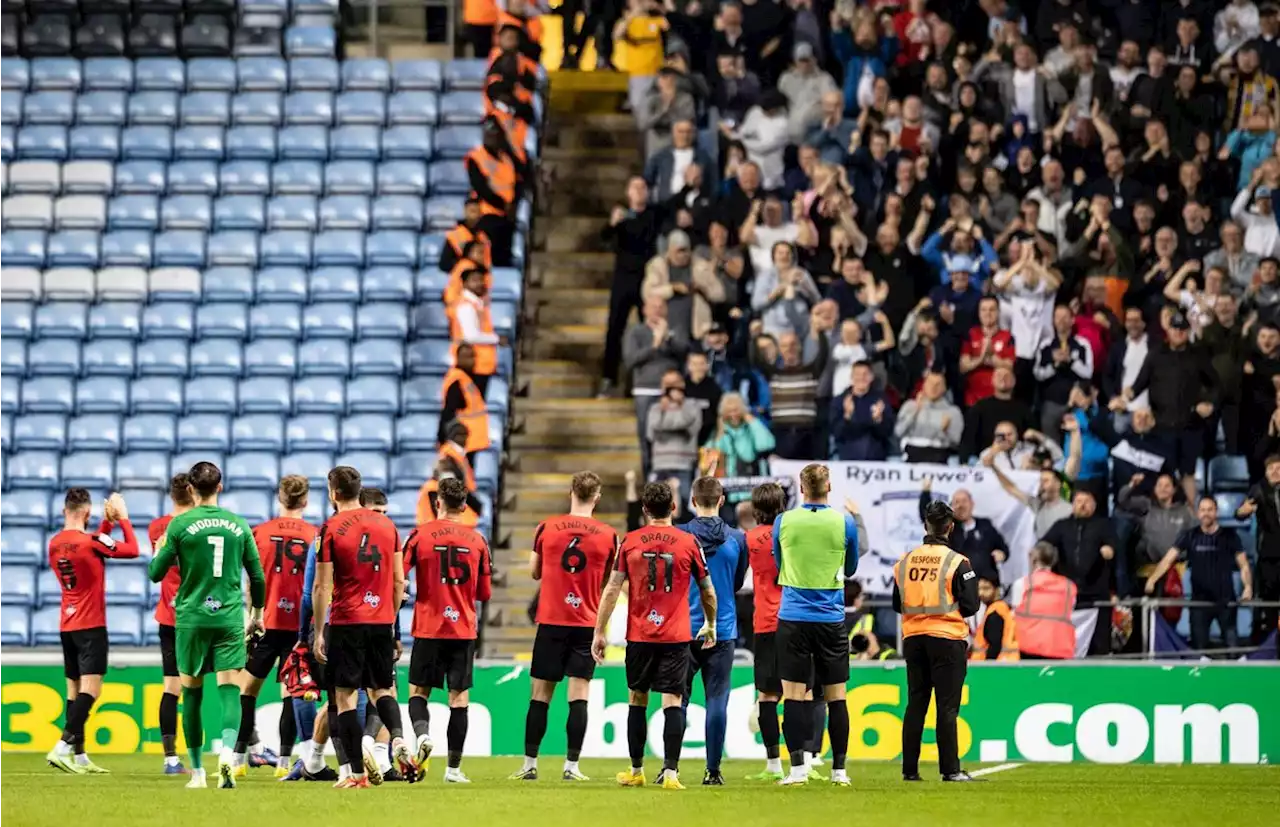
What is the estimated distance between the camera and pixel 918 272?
22125mm

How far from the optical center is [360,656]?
1330 centimetres

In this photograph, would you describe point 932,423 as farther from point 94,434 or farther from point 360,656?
point 94,434

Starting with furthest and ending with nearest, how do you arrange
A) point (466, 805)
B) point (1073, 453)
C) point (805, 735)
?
point (1073, 453), point (805, 735), point (466, 805)

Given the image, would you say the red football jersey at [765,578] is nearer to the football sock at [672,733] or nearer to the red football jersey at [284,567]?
the football sock at [672,733]

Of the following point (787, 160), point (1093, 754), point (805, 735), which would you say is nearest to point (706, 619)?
point (805, 735)

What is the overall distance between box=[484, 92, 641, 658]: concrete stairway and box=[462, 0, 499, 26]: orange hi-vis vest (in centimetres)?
173

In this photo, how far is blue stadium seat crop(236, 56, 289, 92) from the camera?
84.9 ft

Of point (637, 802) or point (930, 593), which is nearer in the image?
point (637, 802)

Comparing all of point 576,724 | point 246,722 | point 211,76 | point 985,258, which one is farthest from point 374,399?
point 576,724

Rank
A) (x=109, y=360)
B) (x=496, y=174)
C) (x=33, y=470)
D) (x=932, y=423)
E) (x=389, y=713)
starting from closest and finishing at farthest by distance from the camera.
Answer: (x=389, y=713), (x=932, y=423), (x=33, y=470), (x=109, y=360), (x=496, y=174)

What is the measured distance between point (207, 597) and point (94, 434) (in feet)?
32.3

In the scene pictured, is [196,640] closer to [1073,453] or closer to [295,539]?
[295,539]

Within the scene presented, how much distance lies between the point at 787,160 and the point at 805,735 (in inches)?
430

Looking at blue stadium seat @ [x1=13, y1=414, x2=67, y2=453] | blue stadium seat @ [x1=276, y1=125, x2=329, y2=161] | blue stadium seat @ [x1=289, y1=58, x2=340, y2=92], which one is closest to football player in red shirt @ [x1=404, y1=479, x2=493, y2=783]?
blue stadium seat @ [x1=13, y1=414, x2=67, y2=453]
